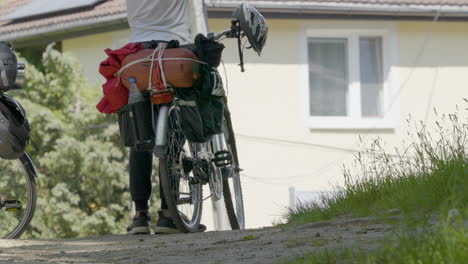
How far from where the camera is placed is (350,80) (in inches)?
659

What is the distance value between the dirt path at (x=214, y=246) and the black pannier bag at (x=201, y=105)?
59cm

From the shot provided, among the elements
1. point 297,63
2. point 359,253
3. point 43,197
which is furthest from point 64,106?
point 359,253

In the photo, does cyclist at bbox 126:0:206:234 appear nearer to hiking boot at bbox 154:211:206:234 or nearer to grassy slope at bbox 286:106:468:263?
hiking boot at bbox 154:211:206:234

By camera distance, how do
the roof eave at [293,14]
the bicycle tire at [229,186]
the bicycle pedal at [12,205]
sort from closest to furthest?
the bicycle pedal at [12,205] → the bicycle tire at [229,186] → the roof eave at [293,14]

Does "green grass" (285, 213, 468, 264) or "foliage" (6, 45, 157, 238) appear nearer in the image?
"green grass" (285, 213, 468, 264)

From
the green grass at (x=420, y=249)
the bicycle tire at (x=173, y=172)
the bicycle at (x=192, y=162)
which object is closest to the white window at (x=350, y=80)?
the bicycle at (x=192, y=162)

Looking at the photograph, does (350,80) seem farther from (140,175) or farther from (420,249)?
(420,249)

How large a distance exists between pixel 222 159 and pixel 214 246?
1.68 metres

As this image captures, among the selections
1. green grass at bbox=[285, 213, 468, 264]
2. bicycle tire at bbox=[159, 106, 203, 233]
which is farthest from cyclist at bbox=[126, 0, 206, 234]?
green grass at bbox=[285, 213, 468, 264]

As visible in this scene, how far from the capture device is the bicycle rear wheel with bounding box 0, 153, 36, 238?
21.9ft

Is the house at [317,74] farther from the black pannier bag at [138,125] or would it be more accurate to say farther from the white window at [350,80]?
the black pannier bag at [138,125]

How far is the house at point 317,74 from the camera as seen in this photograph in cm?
1630

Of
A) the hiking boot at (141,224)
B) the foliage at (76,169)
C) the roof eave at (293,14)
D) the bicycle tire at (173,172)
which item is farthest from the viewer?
the roof eave at (293,14)

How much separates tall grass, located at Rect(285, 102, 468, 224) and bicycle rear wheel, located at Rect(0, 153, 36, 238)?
1580 millimetres
